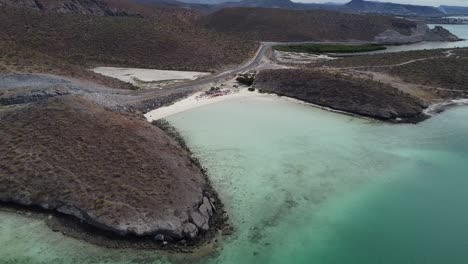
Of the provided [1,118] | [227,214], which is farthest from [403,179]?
[1,118]

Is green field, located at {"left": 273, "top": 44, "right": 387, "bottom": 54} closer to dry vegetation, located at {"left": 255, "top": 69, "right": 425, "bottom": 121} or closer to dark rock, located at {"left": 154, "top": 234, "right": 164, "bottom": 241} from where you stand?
dry vegetation, located at {"left": 255, "top": 69, "right": 425, "bottom": 121}

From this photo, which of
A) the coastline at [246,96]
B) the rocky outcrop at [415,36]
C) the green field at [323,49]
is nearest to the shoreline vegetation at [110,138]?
the coastline at [246,96]

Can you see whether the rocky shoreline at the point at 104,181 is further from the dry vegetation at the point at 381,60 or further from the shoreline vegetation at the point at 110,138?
the dry vegetation at the point at 381,60

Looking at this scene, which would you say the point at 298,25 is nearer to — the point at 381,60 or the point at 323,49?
the point at 323,49

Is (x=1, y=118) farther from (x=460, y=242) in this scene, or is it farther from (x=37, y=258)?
(x=460, y=242)

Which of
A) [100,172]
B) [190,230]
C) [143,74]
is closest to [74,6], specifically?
[143,74]

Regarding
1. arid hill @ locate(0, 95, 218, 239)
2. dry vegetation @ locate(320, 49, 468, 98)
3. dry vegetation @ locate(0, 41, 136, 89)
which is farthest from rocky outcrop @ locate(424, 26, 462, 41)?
arid hill @ locate(0, 95, 218, 239)
